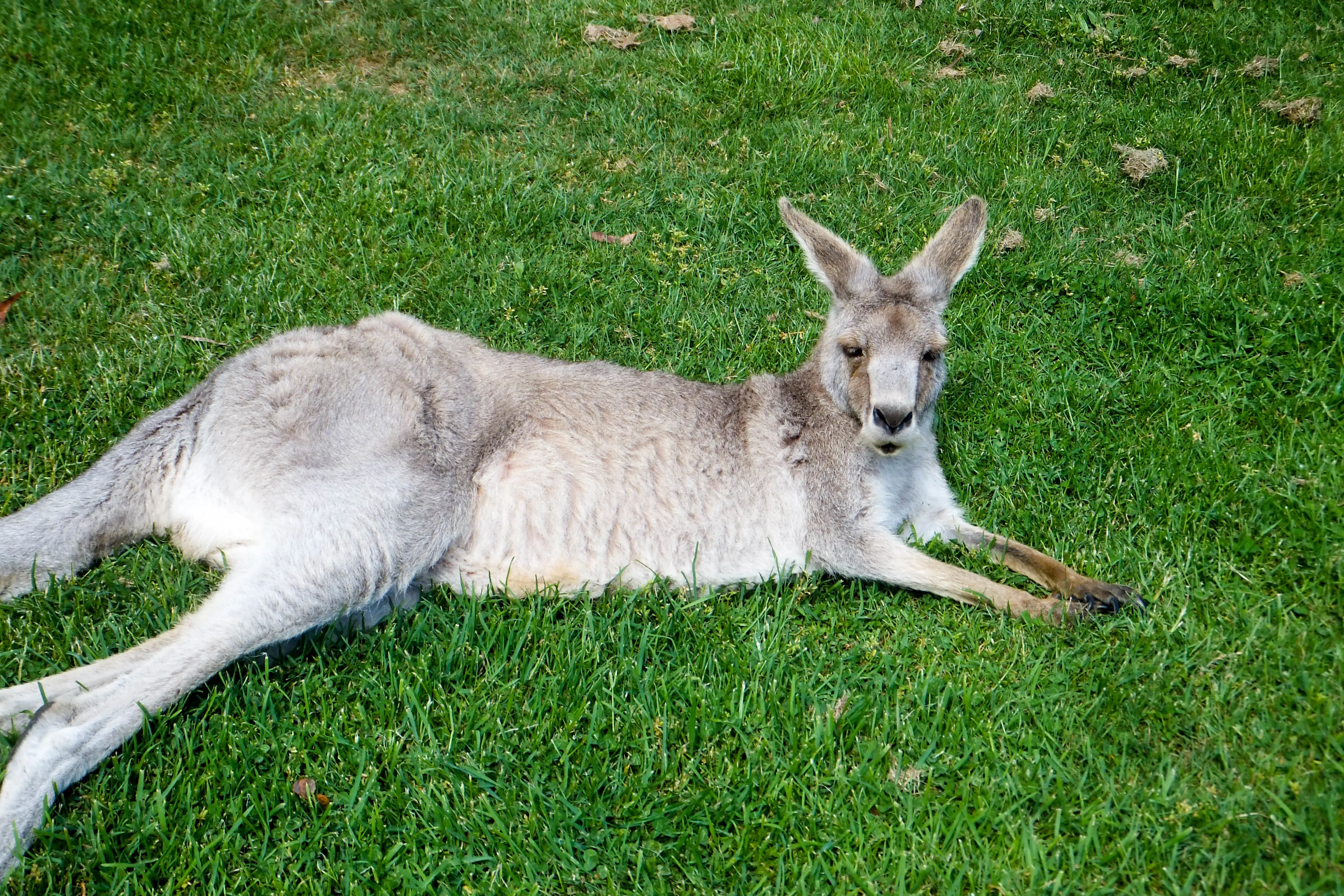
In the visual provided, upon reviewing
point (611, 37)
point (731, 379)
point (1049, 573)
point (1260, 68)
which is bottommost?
point (1049, 573)

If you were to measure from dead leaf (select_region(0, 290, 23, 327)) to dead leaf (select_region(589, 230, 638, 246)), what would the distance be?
314cm

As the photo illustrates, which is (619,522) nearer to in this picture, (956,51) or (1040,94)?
(1040,94)

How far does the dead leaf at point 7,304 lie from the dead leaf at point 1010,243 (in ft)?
17.9

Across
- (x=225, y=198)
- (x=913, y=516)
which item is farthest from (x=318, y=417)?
(x=225, y=198)

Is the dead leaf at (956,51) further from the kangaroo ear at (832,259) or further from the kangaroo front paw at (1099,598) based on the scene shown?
the kangaroo front paw at (1099,598)

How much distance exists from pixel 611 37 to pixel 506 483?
15.9 ft

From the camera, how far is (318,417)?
12.8ft

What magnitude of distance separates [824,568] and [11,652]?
3063mm

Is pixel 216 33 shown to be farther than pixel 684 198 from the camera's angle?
Yes

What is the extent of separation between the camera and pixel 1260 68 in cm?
706

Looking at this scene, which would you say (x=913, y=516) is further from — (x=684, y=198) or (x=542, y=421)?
(x=684, y=198)

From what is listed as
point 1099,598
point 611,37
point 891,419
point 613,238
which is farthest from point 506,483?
point 611,37

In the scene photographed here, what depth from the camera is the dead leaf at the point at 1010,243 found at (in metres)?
5.97

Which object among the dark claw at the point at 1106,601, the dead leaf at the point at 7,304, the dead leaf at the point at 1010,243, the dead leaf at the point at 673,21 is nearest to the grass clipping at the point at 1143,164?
the dead leaf at the point at 1010,243
